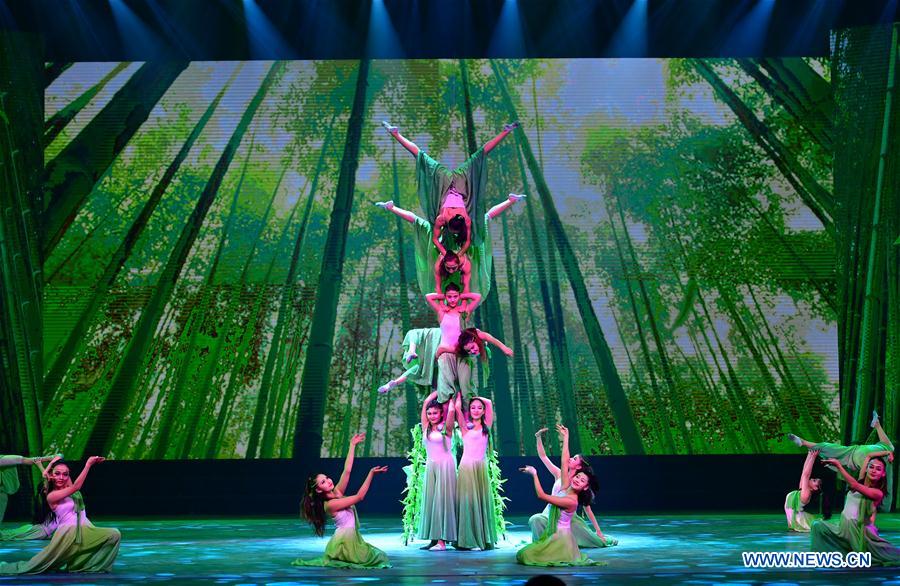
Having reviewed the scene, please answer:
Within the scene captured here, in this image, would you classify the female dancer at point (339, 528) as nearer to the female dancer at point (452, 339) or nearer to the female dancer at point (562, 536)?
the female dancer at point (562, 536)

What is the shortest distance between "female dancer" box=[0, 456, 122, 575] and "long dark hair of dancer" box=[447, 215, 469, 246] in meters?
2.75

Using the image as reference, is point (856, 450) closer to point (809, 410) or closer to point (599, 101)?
point (809, 410)

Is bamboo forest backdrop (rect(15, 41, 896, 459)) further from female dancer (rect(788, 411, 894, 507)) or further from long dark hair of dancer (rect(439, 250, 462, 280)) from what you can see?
female dancer (rect(788, 411, 894, 507))

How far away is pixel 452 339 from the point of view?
301 inches

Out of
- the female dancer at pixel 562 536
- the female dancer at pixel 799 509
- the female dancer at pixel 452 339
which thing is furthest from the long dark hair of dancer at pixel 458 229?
the female dancer at pixel 799 509

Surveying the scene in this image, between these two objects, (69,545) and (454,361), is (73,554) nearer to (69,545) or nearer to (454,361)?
(69,545)

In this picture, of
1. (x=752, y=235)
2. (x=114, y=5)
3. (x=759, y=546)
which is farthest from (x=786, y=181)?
(x=114, y=5)

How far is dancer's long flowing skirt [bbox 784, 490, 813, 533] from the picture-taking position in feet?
29.5

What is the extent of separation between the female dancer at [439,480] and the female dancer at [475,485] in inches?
2.1

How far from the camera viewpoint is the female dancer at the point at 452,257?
7.63 m

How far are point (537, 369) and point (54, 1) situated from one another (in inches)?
238

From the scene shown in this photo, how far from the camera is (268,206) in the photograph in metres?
11.3

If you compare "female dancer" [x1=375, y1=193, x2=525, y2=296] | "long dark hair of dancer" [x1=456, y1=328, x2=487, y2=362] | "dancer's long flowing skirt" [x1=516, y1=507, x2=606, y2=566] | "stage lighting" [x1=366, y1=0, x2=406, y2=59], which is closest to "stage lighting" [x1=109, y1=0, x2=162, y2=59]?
"stage lighting" [x1=366, y1=0, x2=406, y2=59]

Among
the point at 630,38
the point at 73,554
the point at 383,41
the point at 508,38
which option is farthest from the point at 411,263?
the point at 73,554
